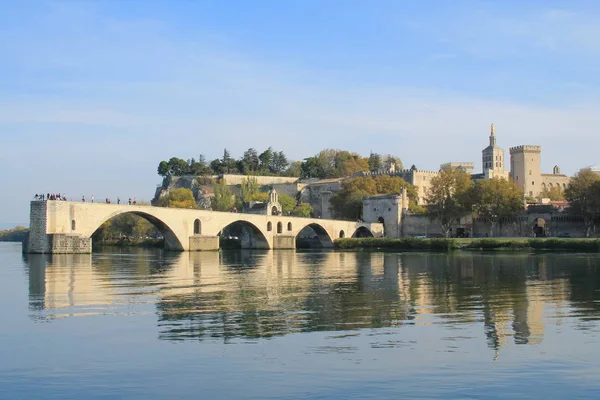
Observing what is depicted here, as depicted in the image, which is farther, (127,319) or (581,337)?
(127,319)

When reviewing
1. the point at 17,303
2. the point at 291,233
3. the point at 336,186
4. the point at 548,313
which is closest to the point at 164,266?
the point at 17,303

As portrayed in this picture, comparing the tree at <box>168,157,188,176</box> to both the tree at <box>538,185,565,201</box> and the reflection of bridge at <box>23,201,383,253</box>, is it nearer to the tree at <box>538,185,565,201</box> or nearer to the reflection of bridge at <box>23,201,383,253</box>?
the reflection of bridge at <box>23,201,383,253</box>

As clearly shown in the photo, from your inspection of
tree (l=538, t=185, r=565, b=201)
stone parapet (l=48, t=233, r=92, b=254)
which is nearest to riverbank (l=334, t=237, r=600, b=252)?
stone parapet (l=48, t=233, r=92, b=254)

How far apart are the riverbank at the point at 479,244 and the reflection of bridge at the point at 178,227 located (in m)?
5.28

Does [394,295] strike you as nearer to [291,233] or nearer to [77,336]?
[77,336]

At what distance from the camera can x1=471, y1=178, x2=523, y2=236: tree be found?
69062mm

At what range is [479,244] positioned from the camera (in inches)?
2361

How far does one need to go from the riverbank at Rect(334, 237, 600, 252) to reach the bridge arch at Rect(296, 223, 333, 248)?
2.98 meters

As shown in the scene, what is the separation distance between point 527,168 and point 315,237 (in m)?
40.3

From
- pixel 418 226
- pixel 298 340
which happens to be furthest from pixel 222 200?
pixel 298 340

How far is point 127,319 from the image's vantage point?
17.5 m

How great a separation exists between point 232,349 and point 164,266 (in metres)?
25.7

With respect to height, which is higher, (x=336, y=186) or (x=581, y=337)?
(x=336, y=186)

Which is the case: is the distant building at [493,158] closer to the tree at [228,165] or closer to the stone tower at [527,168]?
the stone tower at [527,168]
